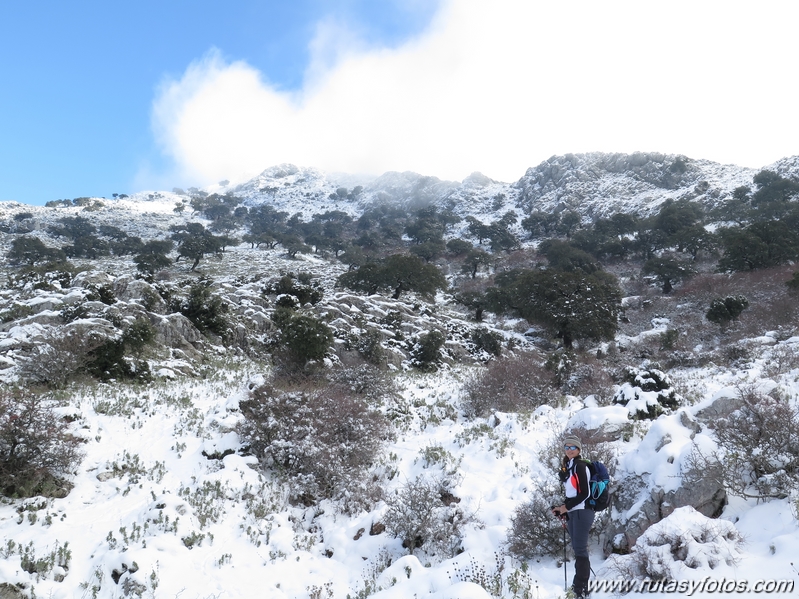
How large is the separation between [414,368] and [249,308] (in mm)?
11622

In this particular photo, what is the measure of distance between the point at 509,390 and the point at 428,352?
899 cm

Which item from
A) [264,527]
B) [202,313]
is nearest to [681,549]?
[264,527]

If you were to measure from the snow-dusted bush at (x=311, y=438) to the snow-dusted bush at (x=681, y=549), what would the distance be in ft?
17.6

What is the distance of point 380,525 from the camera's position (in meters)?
7.32

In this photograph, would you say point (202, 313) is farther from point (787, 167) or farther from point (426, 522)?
point (787, 167)

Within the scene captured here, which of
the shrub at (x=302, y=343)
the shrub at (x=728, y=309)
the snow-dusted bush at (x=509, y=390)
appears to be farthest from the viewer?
the shrub at (x=728, y=309)

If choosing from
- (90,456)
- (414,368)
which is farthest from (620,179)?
(90,456)

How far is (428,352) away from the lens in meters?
23.4

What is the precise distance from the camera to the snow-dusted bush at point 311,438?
28.5ft

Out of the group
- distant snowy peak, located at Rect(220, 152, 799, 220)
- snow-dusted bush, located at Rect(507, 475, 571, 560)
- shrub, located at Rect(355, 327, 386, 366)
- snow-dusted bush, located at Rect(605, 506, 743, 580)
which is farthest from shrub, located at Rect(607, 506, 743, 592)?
distant snowy peak, located at Rect(220, 152, 799, 220)

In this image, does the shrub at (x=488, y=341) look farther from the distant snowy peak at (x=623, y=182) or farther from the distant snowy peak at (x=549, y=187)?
the distant snowy peak at (x=623, y=182)

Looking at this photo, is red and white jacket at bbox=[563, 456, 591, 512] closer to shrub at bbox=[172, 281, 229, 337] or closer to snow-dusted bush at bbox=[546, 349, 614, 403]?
snow-dusted bush at bbox=[546, 349, 614, 403]

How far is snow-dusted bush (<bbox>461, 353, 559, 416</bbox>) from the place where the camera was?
13.8 meters

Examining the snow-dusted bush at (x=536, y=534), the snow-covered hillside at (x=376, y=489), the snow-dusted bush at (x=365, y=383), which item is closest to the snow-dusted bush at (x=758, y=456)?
the snow-covered hillside at (x=376, y=489)
